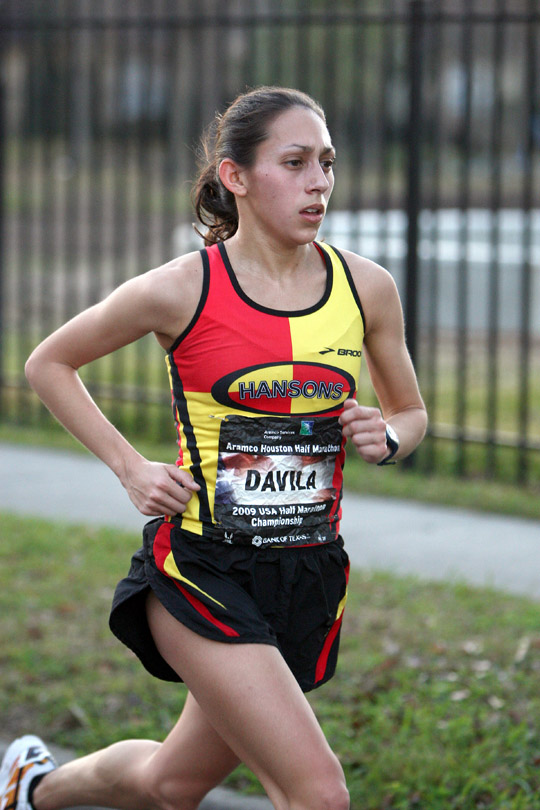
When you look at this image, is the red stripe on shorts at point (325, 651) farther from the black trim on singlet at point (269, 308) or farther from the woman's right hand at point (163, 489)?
the black trim on singlet at point (269, 308)

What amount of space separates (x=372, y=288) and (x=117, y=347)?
0.62 meters

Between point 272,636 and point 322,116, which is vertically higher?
point 322,116

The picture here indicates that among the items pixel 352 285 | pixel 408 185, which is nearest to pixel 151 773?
pixel 352 285

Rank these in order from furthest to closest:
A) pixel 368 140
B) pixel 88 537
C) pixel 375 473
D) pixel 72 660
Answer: pixel 368 140
pixel 375 473
pixel 88 537
pixel 72 660

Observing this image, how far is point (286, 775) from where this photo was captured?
2482 millimetres

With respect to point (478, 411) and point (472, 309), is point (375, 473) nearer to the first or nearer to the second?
point (478, 411)

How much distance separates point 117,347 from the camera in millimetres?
2824

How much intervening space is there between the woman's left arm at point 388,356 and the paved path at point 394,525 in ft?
8.49

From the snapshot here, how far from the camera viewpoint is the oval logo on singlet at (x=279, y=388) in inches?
105

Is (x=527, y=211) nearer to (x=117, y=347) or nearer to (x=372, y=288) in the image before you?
(x=372, y=288)

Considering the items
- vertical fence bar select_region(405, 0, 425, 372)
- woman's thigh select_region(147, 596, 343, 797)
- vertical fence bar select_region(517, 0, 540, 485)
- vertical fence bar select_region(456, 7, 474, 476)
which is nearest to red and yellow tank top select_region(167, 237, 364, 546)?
woman's thigh select_region(147, 596, 343, 797)

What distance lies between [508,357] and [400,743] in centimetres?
907

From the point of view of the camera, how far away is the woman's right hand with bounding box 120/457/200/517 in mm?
2707

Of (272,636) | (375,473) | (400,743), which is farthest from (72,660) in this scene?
(375,473)
